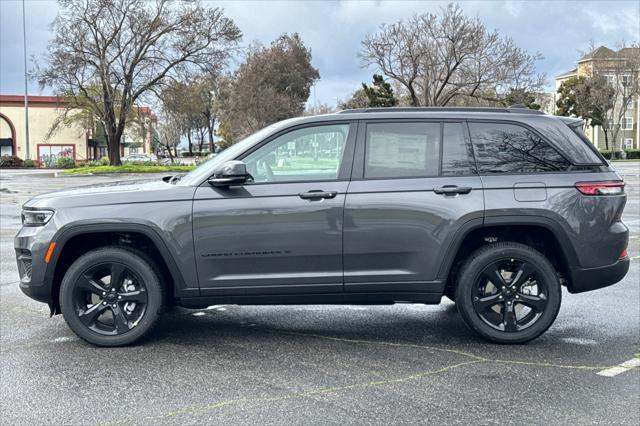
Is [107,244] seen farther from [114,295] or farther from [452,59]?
[452,59]

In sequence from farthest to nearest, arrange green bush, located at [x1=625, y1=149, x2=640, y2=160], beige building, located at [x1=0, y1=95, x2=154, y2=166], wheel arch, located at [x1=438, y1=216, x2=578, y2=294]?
1. green bush, located at [x1=625, y1=149, x2=640, y2=160]
2. beige building, located at [x1=0, y1=95, x2=154, y2=166]
3. wheel arch, located at [x1=438, y1=216, x2=578, y2=294]

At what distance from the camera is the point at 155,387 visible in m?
4.34

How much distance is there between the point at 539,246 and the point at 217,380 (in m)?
2.85

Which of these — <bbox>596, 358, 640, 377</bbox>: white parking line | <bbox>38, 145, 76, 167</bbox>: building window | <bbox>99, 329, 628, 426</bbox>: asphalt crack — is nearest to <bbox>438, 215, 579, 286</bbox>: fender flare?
<bbox>99, 329, 628, 426</bbox>: asphalt crack

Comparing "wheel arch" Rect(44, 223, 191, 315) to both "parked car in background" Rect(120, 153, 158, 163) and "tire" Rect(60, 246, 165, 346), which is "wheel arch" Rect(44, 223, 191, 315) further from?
"parked car in background" Rect(120, 153, 158, 163)

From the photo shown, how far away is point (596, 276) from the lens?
17.2 feet

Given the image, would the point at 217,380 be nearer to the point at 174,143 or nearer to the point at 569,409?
the point at 569,409

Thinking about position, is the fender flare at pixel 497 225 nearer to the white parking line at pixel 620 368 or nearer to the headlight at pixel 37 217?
the white parking line at pixel 620 368

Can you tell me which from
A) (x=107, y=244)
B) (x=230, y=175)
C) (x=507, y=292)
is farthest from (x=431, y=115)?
(x=107, y=244)

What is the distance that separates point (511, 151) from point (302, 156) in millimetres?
1697

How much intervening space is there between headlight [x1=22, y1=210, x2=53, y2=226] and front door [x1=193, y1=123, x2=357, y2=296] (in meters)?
1.17

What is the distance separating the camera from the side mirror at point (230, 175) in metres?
4.93

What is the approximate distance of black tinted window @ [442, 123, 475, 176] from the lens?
5.25m

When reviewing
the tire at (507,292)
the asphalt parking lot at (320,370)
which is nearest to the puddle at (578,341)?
the asphalt parking lot at (320,370)
